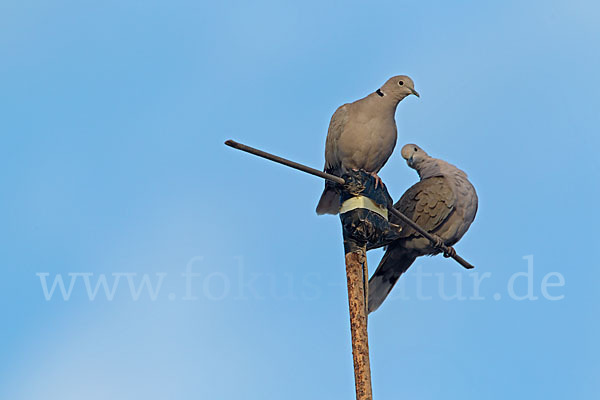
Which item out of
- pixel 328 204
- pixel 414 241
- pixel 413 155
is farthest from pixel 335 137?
pixel 413 155

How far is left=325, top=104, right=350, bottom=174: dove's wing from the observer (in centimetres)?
955

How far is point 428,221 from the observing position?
34.7 ft

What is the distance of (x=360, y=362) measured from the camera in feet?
22.2

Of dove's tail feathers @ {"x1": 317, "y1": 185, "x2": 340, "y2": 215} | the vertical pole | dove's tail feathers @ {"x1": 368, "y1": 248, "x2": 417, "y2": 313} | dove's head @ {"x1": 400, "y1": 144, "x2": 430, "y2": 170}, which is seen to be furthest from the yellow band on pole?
dove's head @ {"x1": 400, "y1": 144, "x2": 430, "y2": 170}

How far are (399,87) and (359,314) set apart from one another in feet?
10.7

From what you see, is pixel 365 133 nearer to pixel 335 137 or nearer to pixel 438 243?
pixel 335 137

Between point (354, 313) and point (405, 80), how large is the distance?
132 inches

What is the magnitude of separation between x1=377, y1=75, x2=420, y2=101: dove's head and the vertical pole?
256 centimetres

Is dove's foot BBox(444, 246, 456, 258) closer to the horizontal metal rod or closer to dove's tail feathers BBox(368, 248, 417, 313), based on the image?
dove's tail feathers BBox(368, 248, 417, 313)

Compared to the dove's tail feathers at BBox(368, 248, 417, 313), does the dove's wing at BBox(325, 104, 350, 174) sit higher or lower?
higher

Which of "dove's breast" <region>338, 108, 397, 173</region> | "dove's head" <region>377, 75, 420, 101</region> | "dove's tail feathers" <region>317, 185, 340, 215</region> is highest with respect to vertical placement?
"dove's head" <region>377, 75, 420, 101</region>

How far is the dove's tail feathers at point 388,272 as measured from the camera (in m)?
10.5

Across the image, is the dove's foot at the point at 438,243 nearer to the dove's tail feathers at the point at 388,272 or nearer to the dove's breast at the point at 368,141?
the dove's tail feathers at the point at 388,272

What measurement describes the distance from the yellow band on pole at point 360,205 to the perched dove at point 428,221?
289 centimetres
